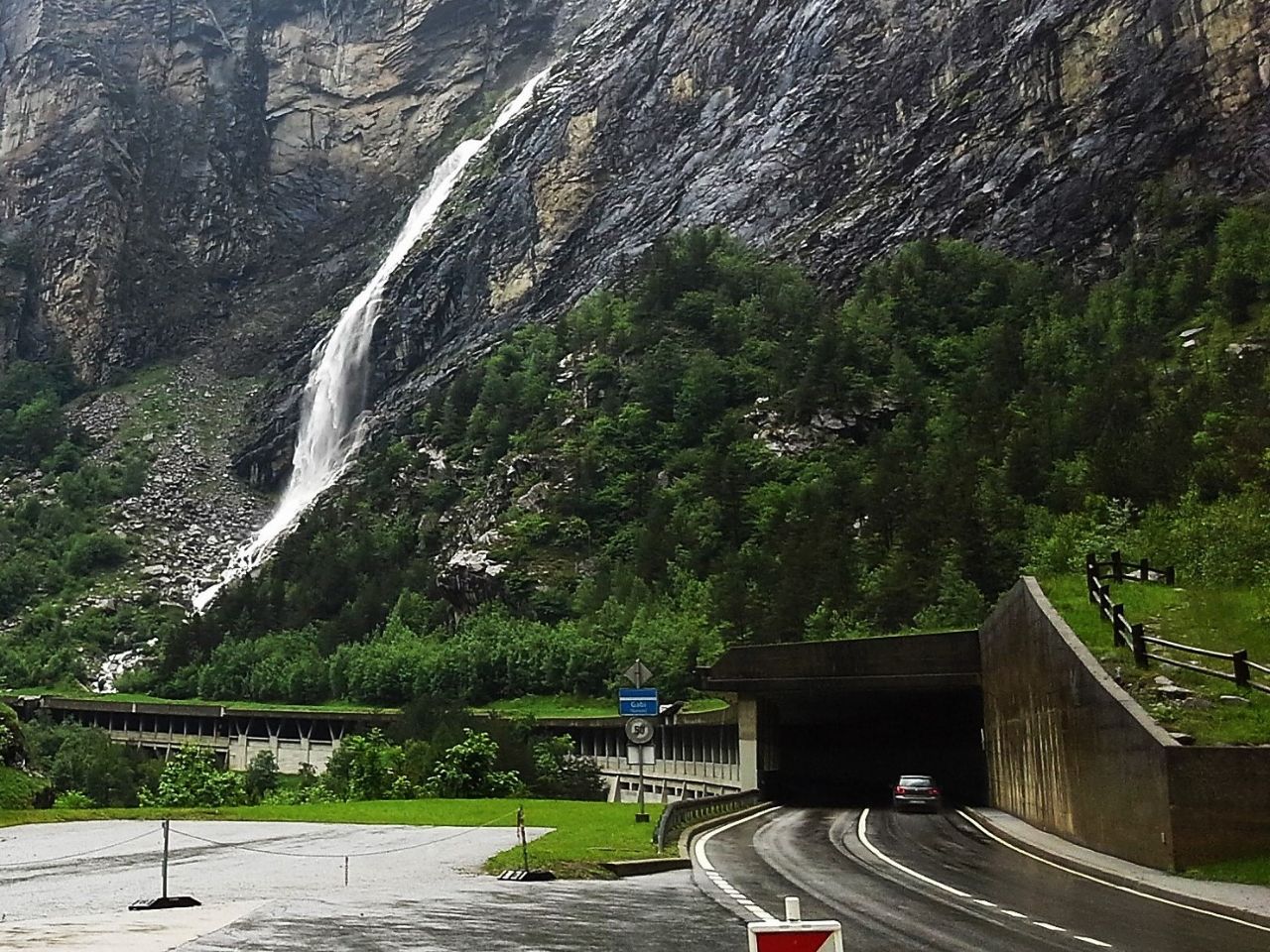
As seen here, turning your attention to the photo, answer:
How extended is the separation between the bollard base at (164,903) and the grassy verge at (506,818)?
5.29m

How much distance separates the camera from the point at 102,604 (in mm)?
98125

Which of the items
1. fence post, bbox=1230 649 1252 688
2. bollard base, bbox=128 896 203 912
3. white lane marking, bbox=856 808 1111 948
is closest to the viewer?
white lane marking, bbox=856 808 1111 948

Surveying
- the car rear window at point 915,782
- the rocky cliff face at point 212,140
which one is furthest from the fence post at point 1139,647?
the rocky cliff face at point 212,140

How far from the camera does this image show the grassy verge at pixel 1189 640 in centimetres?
1766

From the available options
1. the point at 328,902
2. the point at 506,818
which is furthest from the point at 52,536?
the point at 328,902

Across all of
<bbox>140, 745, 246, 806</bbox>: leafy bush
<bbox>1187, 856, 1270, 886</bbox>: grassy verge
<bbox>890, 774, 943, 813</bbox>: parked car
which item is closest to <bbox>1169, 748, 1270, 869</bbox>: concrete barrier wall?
<bbox>1187, 856, 1270, 886</bbox>: grassy verge

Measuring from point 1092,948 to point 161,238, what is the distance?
499 ft

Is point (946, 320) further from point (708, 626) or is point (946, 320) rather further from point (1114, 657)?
point (1114, 657)

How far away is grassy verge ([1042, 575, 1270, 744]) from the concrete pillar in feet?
37.9

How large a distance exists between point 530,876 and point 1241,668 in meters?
11.1

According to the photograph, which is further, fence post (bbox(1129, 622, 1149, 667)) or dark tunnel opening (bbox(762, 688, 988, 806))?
dark tunnel opening (bbox(762, 688, 988, 806))

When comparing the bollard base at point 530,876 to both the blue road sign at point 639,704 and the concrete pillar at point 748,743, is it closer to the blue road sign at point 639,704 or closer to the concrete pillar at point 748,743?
the blue road sign at point 639,704

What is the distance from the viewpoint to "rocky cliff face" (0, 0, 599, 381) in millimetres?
141125

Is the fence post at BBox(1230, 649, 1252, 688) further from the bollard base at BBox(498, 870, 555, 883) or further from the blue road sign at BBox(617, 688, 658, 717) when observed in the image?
the blue road sign at BBox(617, 688, 658, 717)
